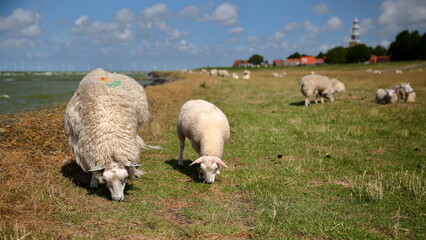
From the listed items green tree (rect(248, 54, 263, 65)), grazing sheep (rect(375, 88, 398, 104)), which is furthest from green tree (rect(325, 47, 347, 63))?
grazing sheep (rect(375, 88, 398, 104))

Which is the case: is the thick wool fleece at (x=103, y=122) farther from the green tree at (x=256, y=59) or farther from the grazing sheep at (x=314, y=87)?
the green tree at (x=256, y=59)

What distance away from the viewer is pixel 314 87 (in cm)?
2066

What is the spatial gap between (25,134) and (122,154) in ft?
13.4

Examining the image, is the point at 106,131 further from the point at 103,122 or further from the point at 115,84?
the point at 115,84

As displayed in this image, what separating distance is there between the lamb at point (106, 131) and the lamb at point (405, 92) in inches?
756

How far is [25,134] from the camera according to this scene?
8.66 meters

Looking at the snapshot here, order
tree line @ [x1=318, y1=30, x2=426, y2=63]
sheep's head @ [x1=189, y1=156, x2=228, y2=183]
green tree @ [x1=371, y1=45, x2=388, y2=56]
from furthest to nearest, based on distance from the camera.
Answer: green tree @ [x1=371, y1=45, x2=388, y2=56], tree line @ [x1=318, y1=30, x2=426, y2=63], sheep's head @ [x1=189, y1=156, x2=228, y2=183]

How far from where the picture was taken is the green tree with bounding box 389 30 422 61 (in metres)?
100

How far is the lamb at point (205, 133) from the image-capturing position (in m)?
7.10

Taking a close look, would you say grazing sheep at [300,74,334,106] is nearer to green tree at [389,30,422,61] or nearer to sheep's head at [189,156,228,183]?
sheep's head at [189,156,228,183]

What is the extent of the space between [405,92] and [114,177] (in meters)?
20.6

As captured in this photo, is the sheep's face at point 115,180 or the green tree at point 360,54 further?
the green tree at point 360,54

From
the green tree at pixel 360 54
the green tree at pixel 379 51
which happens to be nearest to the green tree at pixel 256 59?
the green tree at pixel 379 51

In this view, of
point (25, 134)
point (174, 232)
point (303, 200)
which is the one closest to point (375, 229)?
point (303, 200)
